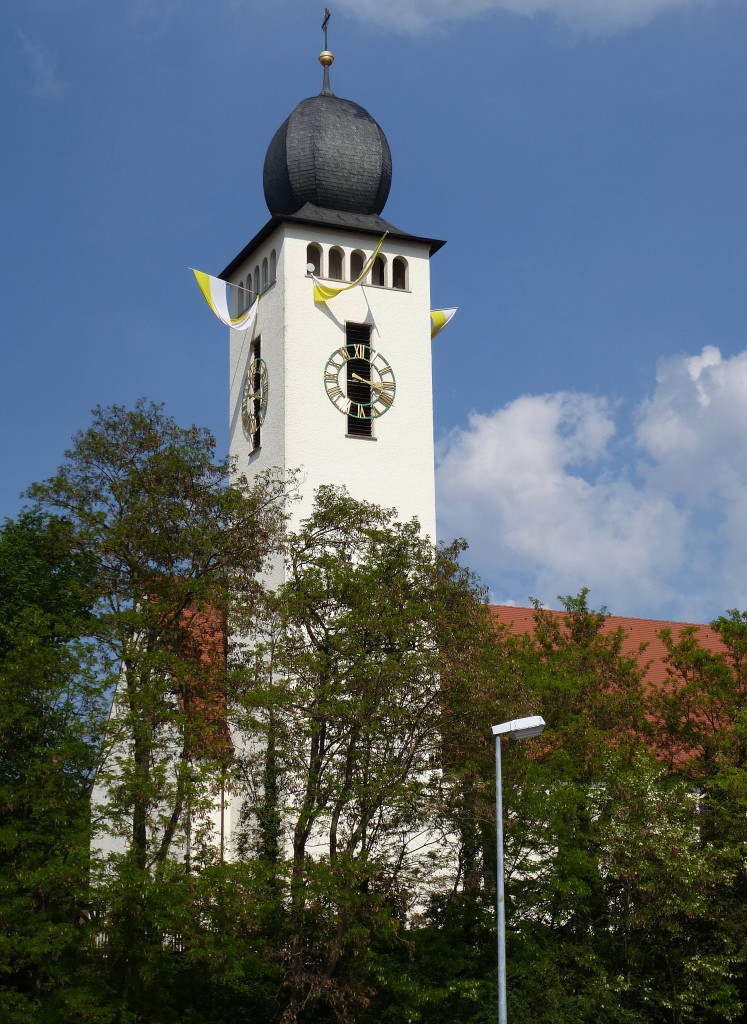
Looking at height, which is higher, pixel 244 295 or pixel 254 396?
pixel 244 295

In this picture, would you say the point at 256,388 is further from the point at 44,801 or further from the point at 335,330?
the point at 44,801

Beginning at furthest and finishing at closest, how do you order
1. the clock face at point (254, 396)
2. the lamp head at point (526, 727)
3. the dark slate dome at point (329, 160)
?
the dark slate dome at point (329, 160) < the clock face at point (254, 396) < the lamp head at point (526, 727)

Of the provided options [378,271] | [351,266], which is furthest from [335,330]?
[378,271]

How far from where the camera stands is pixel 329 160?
3872cm

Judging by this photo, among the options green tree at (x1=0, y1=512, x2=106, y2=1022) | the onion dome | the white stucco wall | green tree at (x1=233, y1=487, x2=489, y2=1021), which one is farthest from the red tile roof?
green tree at (x1=0, y1=512, x2=106, y2=1022)

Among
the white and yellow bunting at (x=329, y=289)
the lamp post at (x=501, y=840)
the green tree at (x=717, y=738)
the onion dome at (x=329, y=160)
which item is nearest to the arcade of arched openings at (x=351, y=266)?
the white and yellow bunting at (x=329, y=289)

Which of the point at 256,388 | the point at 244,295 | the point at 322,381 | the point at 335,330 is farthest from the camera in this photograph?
the point at 244,295

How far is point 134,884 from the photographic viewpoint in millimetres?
22750

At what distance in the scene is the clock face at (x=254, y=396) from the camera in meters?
37.3

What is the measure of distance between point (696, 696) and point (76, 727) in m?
12.5

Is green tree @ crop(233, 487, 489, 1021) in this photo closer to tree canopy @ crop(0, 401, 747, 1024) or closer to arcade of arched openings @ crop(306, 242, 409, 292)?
tree canopy @ crop(0, 401, 747, 1024)

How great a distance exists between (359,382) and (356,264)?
10.5 ft

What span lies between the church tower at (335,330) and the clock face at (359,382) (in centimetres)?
2

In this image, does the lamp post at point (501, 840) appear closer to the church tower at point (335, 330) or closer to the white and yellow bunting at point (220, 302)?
the church tower at point (335, 330)
